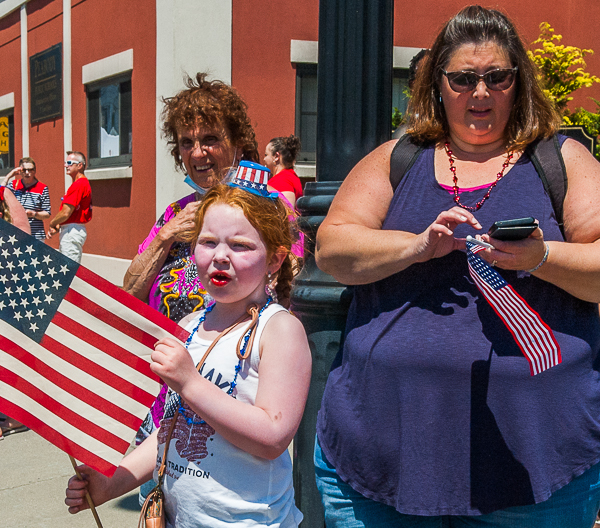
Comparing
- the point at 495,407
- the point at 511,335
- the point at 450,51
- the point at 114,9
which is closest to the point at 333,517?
the point at 495,407

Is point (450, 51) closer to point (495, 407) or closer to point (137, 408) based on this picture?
point (495, 407)

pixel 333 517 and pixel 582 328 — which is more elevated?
pixel 582 328

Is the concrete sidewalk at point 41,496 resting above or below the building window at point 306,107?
below

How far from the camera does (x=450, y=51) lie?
2008 mm

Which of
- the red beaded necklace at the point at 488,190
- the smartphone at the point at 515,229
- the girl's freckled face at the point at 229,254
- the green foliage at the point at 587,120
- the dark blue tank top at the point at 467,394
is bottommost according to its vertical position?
the dark blue tank top at the point at 467,394

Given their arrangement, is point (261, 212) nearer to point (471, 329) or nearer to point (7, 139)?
point (471, 329)

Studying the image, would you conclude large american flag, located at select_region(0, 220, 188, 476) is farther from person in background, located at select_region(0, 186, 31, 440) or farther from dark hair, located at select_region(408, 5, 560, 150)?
person in background, located at select_region(0, 186, 31, 440)

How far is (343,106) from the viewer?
8.45ft

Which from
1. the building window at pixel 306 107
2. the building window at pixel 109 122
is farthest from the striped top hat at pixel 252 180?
the building window at pixel 109 122

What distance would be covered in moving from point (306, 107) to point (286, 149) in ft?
9.00

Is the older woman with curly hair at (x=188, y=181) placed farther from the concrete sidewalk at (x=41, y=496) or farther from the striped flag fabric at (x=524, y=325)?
the concrete sidewalk at (x=41, y=496)

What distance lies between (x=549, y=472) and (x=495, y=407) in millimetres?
207

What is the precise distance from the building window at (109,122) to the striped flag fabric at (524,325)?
32.4 ft

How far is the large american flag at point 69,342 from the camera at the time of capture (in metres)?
1.86
